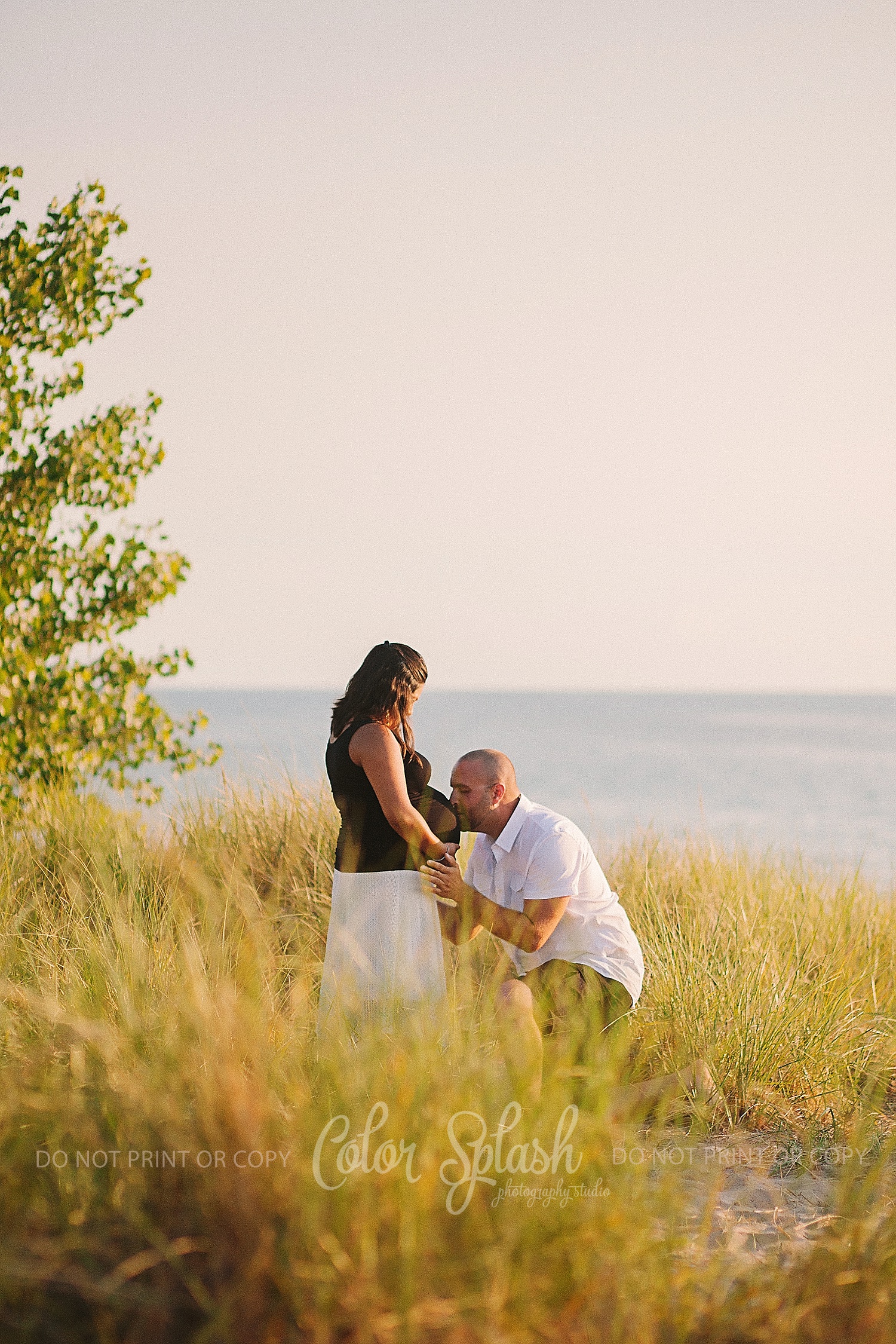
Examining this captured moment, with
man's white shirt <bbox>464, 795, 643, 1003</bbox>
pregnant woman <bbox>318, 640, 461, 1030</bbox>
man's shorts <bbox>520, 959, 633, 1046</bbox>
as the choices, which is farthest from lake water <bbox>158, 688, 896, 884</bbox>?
man's shorts <bbox>520, 959, 633, 1046</bbox>

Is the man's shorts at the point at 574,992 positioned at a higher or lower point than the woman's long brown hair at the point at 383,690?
lower

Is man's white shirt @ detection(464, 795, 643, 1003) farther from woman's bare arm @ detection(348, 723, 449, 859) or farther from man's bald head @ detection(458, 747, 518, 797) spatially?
woman's bare arm @ detection(348, 723, 449, 859)

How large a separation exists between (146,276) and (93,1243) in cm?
563

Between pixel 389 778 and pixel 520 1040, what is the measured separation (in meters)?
1.26

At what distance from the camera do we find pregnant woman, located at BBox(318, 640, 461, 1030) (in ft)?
12.2

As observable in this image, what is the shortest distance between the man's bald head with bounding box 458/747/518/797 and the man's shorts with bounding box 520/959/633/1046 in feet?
2.34

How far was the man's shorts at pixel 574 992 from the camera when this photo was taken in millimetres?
3936

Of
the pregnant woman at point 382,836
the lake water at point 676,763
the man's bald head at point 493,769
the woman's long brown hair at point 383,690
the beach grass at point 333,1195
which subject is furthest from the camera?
the lake water at point 676,763

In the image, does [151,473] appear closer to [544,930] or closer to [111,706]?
[111,706]

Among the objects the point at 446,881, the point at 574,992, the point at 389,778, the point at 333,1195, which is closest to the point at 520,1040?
the point at 333,1195

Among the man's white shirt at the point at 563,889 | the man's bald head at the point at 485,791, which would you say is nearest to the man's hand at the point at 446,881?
the man's white shirt at the point at 563,889

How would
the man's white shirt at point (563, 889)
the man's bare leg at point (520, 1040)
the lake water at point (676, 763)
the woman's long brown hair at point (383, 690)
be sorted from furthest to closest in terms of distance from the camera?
the lake water at point (676, 763)
the man's white shirt at point (563, 889)
the woman's long brown hair at point (383, 690)
the man's bare leg at point (520, 1040)

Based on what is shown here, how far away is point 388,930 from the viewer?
3.75m

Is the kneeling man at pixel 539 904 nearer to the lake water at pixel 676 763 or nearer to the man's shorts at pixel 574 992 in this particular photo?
the man's shorts at pixel 574 992
